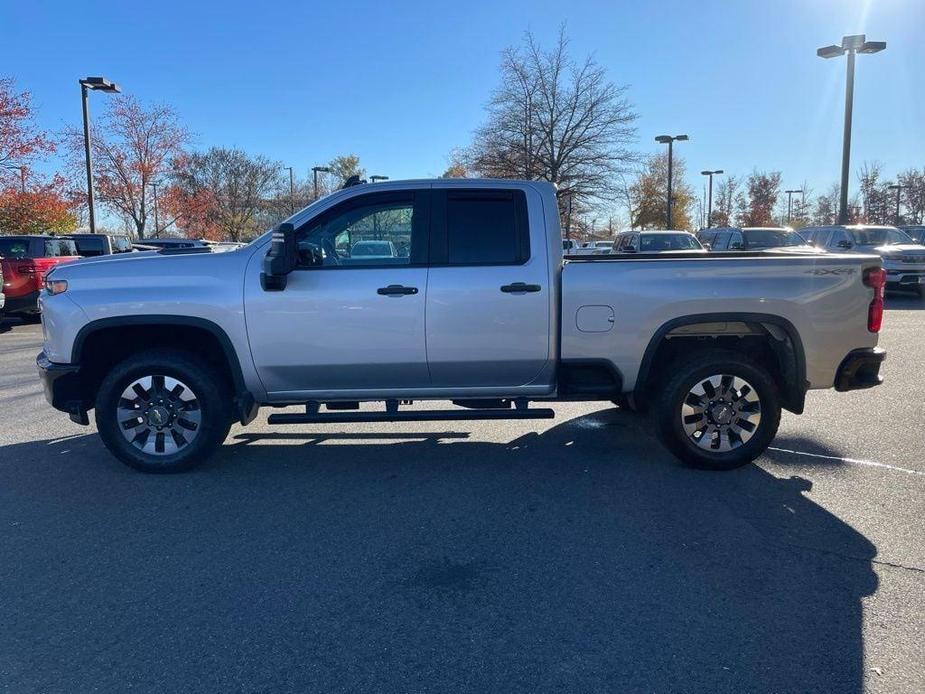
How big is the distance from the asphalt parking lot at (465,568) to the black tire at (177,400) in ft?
0.53

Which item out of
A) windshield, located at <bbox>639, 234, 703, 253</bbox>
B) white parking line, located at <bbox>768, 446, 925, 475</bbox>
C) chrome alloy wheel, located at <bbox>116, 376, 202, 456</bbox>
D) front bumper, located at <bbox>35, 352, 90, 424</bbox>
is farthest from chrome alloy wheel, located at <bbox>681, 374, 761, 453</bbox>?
windshield, located at <bbox>639, 234, 703, 253</bbox>

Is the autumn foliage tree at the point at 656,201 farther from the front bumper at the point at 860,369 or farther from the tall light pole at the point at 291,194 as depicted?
the front bumper at the point at 860,369

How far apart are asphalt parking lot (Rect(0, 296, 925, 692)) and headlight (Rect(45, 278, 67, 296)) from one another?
1387mm

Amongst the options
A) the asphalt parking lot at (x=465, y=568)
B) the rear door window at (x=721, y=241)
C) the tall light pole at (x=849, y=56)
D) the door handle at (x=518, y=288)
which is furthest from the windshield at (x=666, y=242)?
the door handle at (x=518, y=288)

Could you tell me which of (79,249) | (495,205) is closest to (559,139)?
(79,249)

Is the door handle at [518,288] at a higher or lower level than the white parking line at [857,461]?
higher

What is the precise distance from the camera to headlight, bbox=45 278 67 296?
16.2 feet

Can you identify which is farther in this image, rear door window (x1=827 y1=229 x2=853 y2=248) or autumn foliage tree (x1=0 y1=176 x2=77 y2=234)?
autumn foliage tree (x1=0 y1=176 x2=77 y2=234)

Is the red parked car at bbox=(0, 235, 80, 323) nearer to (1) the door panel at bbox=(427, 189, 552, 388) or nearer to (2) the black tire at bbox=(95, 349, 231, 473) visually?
(2) the black tire at bbox=(95, 349, 231, 473)

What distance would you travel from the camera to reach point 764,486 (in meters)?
4.82

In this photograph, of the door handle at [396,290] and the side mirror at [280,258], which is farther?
the door handle at [396,290]

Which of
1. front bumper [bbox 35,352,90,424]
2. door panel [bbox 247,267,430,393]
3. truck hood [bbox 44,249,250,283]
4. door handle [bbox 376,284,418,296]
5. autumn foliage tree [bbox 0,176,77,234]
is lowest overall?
front bumper [bbox 35,352,90,424]

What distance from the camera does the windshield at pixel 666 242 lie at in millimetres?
19328

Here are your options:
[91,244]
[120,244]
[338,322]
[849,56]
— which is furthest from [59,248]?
[849,56]
